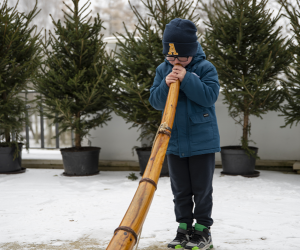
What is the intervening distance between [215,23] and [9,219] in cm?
381

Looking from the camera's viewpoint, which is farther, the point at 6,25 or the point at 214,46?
the point at 6,25

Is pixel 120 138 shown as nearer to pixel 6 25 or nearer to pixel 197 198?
pixel 6 25

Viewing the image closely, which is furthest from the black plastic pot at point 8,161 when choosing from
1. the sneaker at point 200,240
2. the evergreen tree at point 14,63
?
the sneaker at point 200,240

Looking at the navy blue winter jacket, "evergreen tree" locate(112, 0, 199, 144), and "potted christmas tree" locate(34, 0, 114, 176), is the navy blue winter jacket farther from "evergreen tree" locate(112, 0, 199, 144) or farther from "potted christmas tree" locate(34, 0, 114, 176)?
"potted christmas tree" locate(34, 0, 114, 176)

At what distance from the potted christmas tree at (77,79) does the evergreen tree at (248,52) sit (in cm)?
171

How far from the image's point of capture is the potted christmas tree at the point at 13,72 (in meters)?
5.17

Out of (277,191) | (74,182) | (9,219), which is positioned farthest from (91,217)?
(277,191)

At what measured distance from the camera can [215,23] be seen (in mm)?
4848

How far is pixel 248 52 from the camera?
15.3 ft

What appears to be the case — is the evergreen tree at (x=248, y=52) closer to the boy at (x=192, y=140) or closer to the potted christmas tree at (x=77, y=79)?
the potted christmas tree at (x=77, y=79)

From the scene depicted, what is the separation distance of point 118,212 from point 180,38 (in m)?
1.90

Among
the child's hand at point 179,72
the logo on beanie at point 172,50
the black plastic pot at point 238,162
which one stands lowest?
the black plastic pot at point 238,162

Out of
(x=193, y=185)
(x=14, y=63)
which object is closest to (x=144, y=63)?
(x=14, y=63)

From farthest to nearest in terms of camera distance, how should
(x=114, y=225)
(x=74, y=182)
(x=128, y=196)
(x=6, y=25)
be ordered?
(x=6, y=25), (x=74, y=182), (x=128, y=196), (x=114, y=225)
